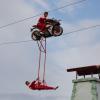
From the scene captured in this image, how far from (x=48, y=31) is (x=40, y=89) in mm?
4021

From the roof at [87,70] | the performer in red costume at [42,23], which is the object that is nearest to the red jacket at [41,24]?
the performer in red costume at [42,23]

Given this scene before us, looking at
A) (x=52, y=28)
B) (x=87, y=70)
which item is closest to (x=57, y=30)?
(x=52, y=28)

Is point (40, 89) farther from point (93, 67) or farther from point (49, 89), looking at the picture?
point (93, 67)

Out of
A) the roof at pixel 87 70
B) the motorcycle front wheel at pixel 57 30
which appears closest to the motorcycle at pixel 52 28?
the motorcycle front wheel at pixel 57 30

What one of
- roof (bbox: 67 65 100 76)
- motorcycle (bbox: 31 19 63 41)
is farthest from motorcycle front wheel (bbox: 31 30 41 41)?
roof (bbox: 67 65 100 76)

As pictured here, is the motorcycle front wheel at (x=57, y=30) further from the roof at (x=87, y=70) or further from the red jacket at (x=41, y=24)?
the roof at (x=87, y=70)

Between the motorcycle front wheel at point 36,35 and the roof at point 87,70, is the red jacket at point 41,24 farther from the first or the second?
the roof at point 87,70

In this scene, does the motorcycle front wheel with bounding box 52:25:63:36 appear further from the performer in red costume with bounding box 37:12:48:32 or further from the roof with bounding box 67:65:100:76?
the roof with bounding box 67:65:100:76

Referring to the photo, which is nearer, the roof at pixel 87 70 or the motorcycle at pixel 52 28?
the motorcycle at pixel 52 28

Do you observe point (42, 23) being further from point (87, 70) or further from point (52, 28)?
point (87, 70)

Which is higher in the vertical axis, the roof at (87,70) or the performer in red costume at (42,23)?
the performer in red costume at (42,23)

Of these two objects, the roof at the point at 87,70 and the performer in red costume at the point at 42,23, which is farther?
the roof at the point at 87,70

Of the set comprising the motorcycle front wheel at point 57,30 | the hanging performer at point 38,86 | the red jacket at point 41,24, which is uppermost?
the red jacket at point 41,24

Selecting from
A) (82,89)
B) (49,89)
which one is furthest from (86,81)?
(49,89)
